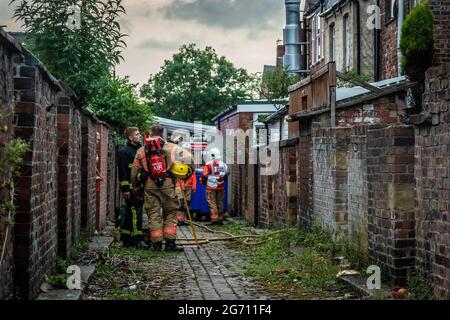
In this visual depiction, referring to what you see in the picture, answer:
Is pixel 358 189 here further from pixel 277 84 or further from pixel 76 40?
pixel 277 84

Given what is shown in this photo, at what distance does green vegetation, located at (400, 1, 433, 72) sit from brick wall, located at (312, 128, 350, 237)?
456cm

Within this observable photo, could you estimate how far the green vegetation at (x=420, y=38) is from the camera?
1748 cm

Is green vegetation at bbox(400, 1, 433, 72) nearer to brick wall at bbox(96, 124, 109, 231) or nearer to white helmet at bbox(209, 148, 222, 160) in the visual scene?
white helmet at bbox(209, 148, 222, 160)

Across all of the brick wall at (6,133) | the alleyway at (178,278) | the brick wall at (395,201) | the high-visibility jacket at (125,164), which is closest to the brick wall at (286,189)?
the alleyway at (178,278)

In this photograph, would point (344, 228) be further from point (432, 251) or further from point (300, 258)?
point (432, 251)

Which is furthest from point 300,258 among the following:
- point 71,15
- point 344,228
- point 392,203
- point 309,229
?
point 71,15

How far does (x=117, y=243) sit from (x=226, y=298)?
240 inches

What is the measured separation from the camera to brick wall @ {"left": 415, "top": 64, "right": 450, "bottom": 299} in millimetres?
7875

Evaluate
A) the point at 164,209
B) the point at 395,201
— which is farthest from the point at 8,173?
the point at 164,209

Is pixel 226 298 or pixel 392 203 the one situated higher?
pixel 392 203

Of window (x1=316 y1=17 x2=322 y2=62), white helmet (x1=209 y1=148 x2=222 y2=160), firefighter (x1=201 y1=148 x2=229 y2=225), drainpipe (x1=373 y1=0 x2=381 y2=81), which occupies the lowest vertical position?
firefighter (x1=201 y1=148 x2=229 y2=225)

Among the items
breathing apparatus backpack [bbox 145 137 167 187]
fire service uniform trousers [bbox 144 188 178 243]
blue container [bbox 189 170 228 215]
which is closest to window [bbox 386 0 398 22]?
blue container [bbox 189 170 228 215]
